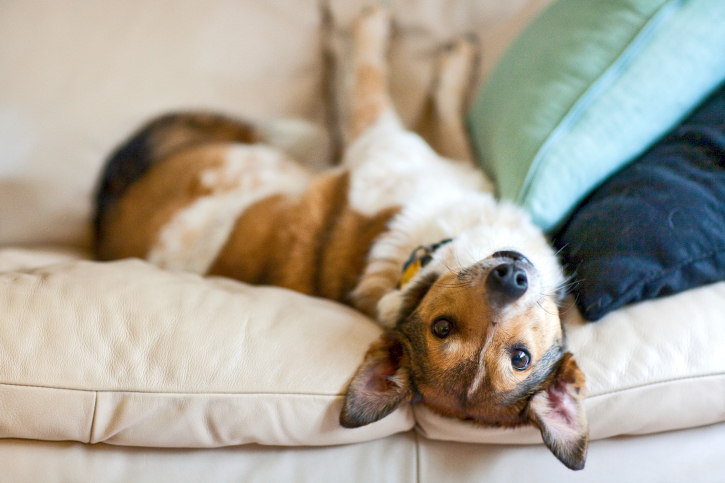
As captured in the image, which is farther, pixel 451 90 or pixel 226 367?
pixel 451 90

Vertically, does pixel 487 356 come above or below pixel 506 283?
below

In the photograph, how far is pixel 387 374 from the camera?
147cm

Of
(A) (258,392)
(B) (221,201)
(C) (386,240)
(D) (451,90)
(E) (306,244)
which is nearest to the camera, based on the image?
(A) (258,392)

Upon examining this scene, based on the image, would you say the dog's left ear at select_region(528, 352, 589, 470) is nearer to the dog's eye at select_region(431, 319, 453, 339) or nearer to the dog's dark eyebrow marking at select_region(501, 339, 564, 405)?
the dog's dark eyebrow marking at select_region(501, 339, 564, 405)

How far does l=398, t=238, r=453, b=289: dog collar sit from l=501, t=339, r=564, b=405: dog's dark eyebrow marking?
19.5 inches

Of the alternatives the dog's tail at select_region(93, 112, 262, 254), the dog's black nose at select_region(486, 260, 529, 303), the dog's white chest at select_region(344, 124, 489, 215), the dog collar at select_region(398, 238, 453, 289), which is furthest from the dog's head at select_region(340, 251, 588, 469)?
the dog's tail at select_region(93, 112, 262, 254)

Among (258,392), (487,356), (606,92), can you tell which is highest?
(606,92)

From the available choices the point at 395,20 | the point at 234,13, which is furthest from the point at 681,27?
the point at 234,13

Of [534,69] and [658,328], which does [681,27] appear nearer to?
[534,69]

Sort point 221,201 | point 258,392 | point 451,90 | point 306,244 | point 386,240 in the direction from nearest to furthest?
point 258,392, point 386,240, point 306,244, point 221,201, point 451,90

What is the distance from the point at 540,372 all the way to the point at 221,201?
5.30 feet

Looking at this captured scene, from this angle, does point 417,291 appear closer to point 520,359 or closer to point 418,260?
point 418,260

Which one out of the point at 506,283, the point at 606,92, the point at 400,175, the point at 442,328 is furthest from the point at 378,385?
the point at 606,92

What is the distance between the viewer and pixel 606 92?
65.4 inches
